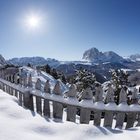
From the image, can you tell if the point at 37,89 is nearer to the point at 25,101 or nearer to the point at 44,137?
the point at 25,101

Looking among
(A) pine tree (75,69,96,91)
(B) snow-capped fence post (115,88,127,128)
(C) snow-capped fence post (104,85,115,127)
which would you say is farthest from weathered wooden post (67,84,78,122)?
(A) pine tree (75,69,96,91)

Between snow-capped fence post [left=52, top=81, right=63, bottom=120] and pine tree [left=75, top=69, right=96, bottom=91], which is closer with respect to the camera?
snow-capped fence post [left=52, top=81, right=63, bottom=120]

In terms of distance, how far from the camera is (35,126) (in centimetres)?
386

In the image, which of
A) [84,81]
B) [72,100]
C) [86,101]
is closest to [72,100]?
[72,100]

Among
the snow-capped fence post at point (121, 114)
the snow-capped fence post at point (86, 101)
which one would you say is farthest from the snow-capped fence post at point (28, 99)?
the snow-capped fence post at point (121, 114)

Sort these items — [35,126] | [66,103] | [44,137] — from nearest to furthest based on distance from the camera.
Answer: [44,137]
[35,126]
[66,103]

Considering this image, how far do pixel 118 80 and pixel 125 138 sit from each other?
27.1m

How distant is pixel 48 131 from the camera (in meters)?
3.77

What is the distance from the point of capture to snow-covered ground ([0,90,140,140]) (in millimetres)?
3455

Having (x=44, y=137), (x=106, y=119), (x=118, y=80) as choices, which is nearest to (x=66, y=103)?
(x=106, y=119)

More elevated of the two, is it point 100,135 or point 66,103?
point 66,103

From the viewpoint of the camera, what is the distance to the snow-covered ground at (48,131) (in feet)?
11.3

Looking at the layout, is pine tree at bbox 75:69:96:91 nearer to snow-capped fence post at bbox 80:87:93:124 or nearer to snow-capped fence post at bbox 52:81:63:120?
snow-capped fence post at bbox 52:81:63:120

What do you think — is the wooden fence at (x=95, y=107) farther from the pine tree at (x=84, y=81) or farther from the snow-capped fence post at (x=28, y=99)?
the pine tree at (x=84, y=81)
